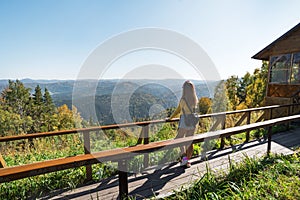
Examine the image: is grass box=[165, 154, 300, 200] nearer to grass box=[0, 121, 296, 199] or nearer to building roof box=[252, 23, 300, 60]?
grass box=[0, 121, 296, 199]

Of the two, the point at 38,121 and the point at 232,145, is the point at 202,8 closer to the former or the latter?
the point at 232,145

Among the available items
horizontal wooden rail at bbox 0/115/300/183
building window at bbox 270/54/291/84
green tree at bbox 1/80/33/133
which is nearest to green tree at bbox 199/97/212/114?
building window at bbox 270/54/291/84

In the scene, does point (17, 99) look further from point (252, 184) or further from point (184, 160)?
point (252, 184)

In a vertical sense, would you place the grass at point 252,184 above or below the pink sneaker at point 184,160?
above

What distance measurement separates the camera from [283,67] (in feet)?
34.6

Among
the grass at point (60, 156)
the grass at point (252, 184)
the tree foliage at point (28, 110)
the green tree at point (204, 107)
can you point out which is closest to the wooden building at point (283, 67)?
the green tree at point (204, 107)

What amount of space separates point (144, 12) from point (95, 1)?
6.28 feet

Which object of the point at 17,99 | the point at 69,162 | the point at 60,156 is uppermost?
the point at 69,162

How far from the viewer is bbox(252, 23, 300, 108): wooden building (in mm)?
9414

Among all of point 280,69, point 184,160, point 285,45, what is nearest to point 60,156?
point 184,160

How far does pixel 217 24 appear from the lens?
6844 mm

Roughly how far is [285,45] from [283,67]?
50.4 inches

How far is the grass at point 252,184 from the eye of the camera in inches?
74.4

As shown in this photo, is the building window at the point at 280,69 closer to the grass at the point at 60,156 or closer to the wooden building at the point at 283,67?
the wooden building at the point at 283,67
